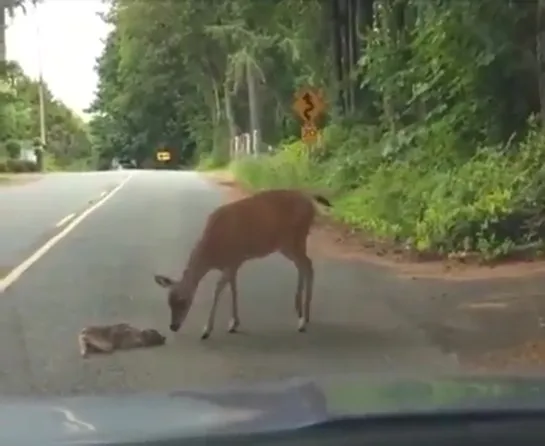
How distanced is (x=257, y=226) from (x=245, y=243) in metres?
0.21

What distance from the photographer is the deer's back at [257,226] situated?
37.0ft

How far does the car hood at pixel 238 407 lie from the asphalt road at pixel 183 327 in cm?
339

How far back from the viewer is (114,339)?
1077 centimetres

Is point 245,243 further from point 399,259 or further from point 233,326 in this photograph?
point 399,259

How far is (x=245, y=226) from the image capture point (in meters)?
11.4

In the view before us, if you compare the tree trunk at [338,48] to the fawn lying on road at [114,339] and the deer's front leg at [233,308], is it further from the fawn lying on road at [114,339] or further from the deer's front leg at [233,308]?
the fawn lying on road at [114,339]

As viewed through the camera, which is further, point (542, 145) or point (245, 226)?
point (542, 145)

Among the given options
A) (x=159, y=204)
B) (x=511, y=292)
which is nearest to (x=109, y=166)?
(x=159, y=204)

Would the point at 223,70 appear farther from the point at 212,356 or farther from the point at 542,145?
the point at 212,356

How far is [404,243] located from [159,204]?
1334cm

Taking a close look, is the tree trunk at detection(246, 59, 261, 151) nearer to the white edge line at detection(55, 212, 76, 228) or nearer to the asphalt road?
the white edge line at detection(55, 212, 76, 228)

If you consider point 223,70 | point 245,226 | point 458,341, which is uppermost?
point 223,70

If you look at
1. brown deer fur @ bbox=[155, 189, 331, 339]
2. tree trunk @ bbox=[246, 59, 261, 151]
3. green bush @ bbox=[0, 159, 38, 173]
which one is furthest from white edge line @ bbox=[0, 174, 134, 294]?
green bush @ bbox=[0, 159, 38, 173]

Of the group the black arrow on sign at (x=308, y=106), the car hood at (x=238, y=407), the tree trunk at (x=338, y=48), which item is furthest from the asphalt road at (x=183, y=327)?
the tree trunk at (x=338, y=48)
